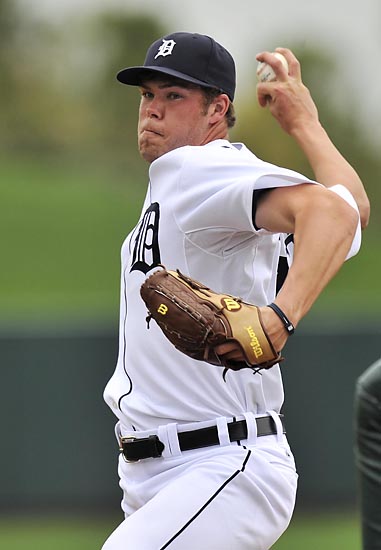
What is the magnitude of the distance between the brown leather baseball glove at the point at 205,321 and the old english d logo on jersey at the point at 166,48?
2.83 feet

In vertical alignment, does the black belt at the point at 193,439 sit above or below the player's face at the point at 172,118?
below

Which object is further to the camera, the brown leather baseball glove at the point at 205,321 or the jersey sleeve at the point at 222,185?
the jersey sleeve at the point at 222,185

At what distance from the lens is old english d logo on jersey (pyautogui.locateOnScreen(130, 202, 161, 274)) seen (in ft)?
10.2

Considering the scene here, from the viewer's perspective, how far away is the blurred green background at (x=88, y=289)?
24.2 feet

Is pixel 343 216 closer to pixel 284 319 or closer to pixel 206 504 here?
pixel 284 319

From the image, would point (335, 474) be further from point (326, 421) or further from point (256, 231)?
point (256, 231)

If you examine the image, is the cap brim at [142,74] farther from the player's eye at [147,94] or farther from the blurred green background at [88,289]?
the blurred green background at [88,289]

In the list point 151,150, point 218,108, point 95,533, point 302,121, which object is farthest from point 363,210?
point 95,533

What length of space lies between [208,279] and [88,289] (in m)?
11.9

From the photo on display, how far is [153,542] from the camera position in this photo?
287cm

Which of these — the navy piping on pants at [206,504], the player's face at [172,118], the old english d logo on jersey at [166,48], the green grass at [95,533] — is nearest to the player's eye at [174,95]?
the player's face at [172,118]

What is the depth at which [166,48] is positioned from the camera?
3.28 m

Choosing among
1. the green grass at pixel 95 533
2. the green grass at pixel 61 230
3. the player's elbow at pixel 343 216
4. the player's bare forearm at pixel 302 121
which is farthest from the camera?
the green grass at pixel 61 230

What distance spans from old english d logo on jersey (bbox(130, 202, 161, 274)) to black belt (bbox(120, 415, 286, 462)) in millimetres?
451
